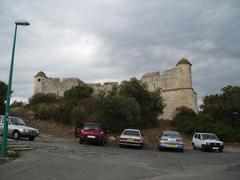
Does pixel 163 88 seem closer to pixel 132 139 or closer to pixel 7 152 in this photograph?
pixel 132 139

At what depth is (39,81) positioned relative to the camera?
7619 centimetres

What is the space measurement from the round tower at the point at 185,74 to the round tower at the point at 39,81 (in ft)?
94.9

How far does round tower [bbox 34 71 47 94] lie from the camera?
75312 millimetres

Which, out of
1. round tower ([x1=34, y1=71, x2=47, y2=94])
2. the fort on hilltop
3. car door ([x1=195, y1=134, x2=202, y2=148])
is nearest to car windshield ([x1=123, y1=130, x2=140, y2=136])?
car door ([x1=195, y1=134, x2=202, y2=148])

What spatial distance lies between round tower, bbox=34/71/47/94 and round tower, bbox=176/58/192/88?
94.9 feet

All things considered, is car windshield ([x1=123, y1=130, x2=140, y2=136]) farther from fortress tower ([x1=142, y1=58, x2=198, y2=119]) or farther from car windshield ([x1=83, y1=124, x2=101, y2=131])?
fortress tower ([x1=142, y1=58, x2=198, y2=119])

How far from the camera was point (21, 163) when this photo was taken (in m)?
15.3

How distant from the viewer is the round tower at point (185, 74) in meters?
60.9

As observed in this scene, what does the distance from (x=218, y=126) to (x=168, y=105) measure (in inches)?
767

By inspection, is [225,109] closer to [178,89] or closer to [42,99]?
[178,89]

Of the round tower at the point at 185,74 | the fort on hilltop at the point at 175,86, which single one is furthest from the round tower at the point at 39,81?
the round tower at the point at 185,74

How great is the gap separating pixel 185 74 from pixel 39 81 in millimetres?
A: 30917

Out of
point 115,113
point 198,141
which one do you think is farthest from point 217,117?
point 198,141

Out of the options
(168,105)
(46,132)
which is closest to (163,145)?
(46,132)
